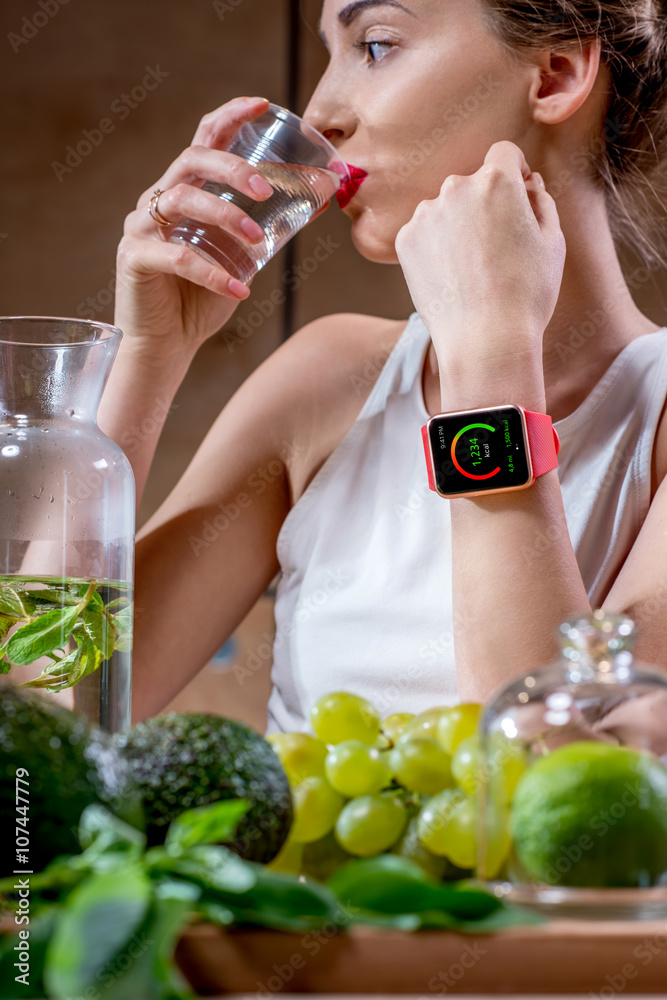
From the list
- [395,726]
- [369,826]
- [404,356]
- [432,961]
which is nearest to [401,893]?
[432,961]

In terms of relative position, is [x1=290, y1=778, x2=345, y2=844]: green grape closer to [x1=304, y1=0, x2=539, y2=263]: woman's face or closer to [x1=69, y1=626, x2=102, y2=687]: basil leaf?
[x1=69, y1=626, x2=102, y2=687]: basil leaf

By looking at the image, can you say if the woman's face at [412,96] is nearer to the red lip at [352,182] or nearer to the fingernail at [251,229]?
the red lip at [352,182]

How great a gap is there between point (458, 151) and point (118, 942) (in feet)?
3.35

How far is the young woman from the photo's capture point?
1.01 m

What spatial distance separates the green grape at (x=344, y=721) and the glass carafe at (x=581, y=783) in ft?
0.48

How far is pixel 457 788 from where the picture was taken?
446mm

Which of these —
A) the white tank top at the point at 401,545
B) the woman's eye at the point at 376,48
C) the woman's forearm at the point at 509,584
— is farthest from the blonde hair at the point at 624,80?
the woman's forearm at the point at 509,584

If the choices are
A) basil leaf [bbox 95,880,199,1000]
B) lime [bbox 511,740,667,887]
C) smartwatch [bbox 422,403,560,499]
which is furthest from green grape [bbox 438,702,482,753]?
smartwatch [bbox 422,403,560,499]

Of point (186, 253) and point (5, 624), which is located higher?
point (186, 253)

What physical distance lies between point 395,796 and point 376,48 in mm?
923

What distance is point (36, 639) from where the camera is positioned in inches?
24.8

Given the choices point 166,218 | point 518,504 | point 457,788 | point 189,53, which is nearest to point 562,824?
point 457,788

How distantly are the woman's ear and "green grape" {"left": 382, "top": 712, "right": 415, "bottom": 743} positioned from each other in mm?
843

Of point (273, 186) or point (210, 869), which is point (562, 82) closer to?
point (273, 186)
